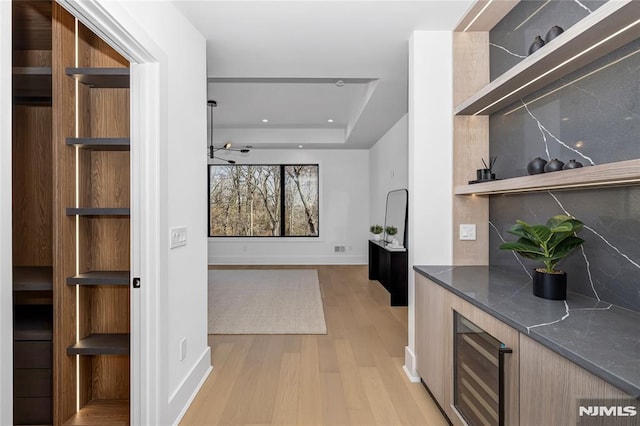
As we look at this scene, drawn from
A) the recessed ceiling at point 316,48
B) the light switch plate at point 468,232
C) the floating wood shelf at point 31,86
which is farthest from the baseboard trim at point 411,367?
the floating wood shelf at point 31,86

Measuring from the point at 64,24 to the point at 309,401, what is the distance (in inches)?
106

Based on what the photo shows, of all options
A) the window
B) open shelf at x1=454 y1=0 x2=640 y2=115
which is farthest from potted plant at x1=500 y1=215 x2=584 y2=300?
the window

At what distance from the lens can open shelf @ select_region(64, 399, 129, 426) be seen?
1.88 m

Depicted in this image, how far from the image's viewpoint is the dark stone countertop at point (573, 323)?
2.85 feet

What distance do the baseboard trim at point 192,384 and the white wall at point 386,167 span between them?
3.62 meters

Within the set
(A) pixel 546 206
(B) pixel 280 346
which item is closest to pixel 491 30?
(A) pixel 546 206

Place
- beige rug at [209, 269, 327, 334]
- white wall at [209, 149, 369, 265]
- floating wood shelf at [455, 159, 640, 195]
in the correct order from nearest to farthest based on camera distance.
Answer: floating wood shelf at [455, 159, 640, 195] < beige rug at [209, 269, 327, 334] < white wall at [209, 149, 369, 265]

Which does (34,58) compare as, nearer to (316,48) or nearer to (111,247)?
(111,247)

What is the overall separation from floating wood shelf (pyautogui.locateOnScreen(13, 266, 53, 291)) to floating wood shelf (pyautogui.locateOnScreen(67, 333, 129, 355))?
367 mm

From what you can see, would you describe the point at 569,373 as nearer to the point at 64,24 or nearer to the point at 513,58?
the point at 513,58

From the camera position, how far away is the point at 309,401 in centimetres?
212

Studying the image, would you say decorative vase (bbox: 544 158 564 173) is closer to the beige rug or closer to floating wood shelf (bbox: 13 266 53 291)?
the beige rug

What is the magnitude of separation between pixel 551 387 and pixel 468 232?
1445mm

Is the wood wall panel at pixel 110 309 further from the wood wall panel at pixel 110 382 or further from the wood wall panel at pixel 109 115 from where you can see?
the wood wall panel at pixel 109 115
